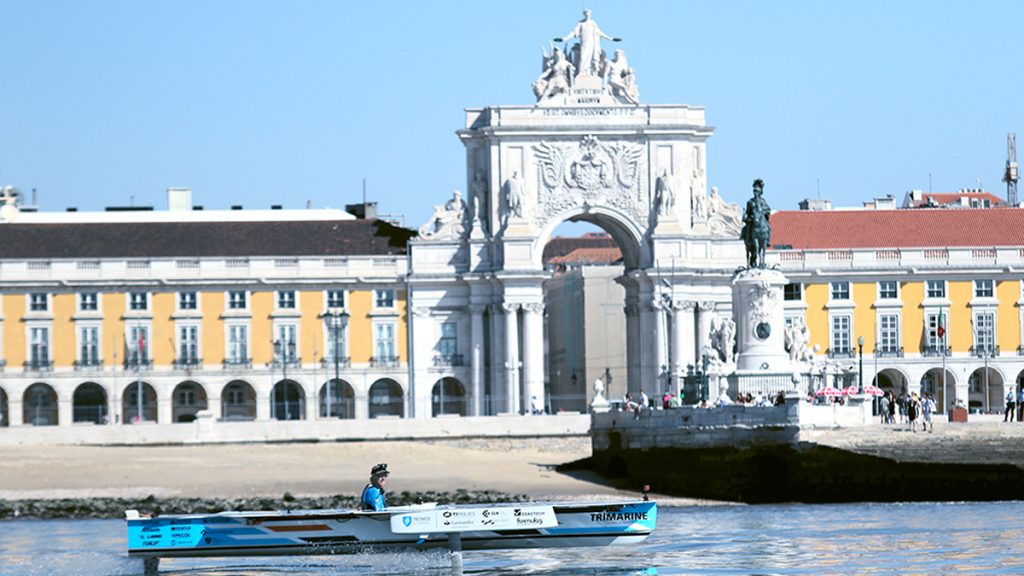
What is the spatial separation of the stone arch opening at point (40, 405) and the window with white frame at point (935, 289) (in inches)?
1376

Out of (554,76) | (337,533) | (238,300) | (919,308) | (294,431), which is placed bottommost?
(337,533)

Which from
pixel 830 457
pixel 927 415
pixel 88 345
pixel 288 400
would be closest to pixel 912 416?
pixel 927 415

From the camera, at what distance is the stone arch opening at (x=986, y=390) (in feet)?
364

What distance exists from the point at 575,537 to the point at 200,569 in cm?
694

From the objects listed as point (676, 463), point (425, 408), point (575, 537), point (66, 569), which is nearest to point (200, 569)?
point (66, 569)

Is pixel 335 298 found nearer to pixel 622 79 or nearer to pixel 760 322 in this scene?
pixel 622 79

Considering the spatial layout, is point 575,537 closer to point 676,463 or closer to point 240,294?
point 676,463

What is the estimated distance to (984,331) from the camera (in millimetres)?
111688

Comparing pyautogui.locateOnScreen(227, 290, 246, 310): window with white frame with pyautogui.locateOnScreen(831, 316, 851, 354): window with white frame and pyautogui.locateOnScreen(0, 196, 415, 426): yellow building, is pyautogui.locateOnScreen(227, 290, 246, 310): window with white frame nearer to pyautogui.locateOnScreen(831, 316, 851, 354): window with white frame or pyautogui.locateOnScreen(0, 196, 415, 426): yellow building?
pyautogui.locateOnScreen(0, 196, 415, 426): yellow building

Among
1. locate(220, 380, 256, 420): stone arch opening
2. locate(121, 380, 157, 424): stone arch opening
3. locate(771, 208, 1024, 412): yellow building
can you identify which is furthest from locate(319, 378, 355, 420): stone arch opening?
locate(771, 208, 1024, 412): yellow building

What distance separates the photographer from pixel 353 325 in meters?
112

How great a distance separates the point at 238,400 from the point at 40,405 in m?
7.94

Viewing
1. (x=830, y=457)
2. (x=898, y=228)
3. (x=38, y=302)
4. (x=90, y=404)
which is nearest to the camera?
(x=830, y=457)

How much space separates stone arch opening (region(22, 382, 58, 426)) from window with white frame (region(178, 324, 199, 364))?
5.26 meters
